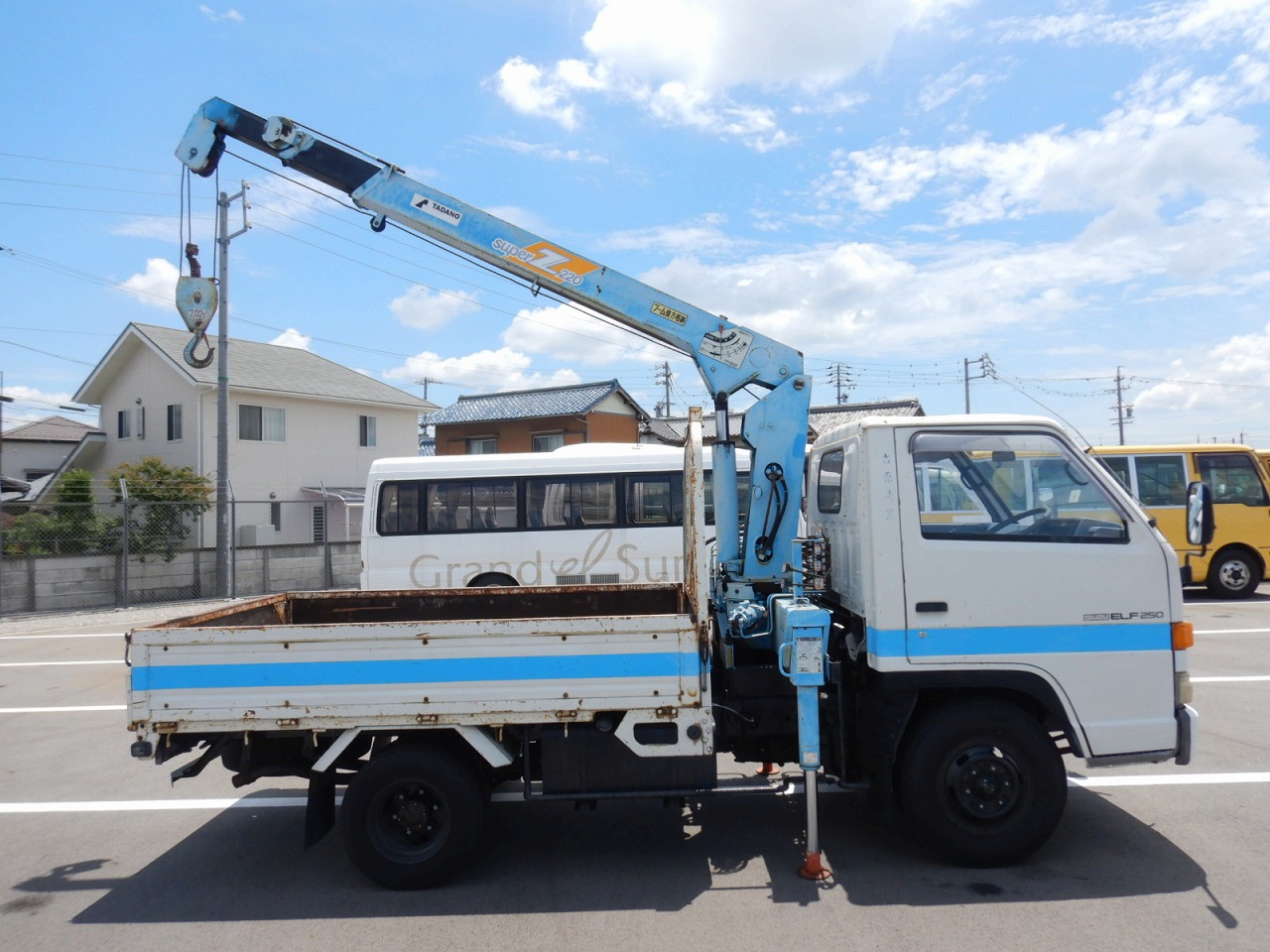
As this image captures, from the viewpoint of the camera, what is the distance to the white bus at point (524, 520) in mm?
12984

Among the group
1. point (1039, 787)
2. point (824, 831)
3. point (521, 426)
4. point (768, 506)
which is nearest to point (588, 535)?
point (768, 506)

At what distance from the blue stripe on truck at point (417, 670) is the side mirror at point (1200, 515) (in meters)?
2.73

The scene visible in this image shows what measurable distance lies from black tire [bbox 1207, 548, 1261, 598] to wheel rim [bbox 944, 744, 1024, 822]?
42.9 ft

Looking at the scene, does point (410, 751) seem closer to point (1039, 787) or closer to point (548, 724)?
point (548, 724)

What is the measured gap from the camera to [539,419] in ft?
119

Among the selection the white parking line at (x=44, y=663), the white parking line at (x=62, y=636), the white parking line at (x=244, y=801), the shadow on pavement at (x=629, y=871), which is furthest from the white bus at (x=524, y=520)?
the shadow on pavement at (x=629, y=871)

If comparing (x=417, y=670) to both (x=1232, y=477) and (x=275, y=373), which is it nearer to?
(x=1232, y=477)

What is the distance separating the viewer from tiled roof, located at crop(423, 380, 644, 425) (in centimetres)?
3616

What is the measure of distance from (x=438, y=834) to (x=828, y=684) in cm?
223

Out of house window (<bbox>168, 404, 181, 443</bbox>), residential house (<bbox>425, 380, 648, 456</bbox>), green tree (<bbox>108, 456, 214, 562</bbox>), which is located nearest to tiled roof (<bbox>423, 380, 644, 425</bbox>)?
residential house (<bbox>425, 380, 648, 456</bbox>)

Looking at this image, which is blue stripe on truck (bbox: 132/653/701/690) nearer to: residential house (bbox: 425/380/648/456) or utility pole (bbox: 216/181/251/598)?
utility pole (bbox: 216/181/251/598)

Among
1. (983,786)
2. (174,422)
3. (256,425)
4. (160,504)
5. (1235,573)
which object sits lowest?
(983,786)

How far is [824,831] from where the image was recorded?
5.30 m

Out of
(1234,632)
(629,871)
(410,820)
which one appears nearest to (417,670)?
(410,820)
